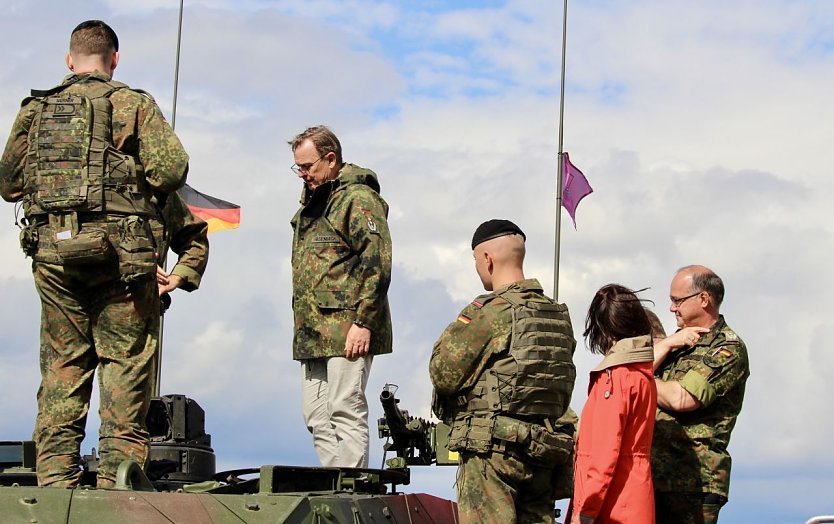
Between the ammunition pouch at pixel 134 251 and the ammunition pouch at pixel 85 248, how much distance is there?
8 centimetres

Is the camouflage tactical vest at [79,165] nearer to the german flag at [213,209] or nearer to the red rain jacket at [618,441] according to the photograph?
the red rain jacket at [618,441]

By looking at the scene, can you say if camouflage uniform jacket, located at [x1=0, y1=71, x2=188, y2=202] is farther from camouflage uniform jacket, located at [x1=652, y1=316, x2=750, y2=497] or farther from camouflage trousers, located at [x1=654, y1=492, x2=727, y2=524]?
camouflage trousers, located at [x1=654, y1=492, x2=727, y2=524]

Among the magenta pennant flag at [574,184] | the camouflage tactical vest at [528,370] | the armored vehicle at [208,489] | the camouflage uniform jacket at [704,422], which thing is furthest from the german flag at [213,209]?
the camouflage tactical vest at [528,370]

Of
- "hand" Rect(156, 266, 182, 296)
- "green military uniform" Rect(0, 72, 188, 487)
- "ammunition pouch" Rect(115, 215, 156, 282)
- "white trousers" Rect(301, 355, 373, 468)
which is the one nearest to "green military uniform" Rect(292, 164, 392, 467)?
"white trousers" Rect(301, 355, 373, 468)

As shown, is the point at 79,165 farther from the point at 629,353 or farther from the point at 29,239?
the point at 629,353

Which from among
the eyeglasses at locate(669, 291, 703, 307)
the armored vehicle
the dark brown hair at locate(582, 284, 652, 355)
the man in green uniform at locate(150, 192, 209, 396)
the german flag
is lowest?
the armored vehicle

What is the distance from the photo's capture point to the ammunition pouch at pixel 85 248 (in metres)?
8.29

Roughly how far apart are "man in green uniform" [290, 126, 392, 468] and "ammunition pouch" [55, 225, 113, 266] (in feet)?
6.01

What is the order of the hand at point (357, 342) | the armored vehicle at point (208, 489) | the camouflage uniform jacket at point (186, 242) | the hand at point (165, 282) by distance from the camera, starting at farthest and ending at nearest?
the camouflage uniform jacket at point (186, 242) < the hand at point (357, 342) < the hand at point (165, 282) < the armored vehicle at point (208, 489)

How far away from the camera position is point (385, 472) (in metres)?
8.54

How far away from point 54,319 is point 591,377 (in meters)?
2.95

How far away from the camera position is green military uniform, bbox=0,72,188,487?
8.37m

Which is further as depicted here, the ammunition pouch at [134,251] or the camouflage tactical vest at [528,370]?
the ammunition pouch at [134,251]

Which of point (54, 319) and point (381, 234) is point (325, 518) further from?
point (381, 234)
